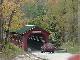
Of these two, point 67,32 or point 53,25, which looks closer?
point 67,32

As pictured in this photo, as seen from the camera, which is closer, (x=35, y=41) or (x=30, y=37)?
(x=30, y=37)

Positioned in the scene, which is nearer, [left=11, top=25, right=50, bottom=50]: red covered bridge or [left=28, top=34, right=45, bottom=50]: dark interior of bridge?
Result: [left=11, top=25, right=50, bottom=50]: red covered bridge

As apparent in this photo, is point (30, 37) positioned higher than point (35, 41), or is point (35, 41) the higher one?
point (30, 37)

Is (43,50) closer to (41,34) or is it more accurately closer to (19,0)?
(41,34)

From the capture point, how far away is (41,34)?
137 ft

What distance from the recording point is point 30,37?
138ft

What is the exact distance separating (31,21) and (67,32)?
1191 centimetres

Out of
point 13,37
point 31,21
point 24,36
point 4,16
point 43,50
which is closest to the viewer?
point 4,16

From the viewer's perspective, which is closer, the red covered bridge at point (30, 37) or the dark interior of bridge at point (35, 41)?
the red covered bridge at point (30, 37)

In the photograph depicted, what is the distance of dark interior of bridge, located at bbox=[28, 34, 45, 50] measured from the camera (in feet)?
Result: 140

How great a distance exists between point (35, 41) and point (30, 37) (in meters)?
2.13

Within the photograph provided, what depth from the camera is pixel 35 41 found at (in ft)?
144

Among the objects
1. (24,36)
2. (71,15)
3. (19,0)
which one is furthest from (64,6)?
(19,0)

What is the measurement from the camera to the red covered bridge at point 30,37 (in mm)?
40003
